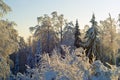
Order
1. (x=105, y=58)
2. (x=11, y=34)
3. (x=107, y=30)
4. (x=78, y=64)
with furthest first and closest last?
(x=107, y=30) → (x=105, y=58) → (x=11, y=34) → (x=78, y=64)

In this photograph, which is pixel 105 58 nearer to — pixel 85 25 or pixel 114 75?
pixel 85 25

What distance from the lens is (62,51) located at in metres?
51.4

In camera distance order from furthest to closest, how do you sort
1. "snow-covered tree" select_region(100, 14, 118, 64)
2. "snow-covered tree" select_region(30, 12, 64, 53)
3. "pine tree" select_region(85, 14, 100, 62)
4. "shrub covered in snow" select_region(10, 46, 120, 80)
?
"snow-covered tree" select_region(30, 12, 64, 53) → "snow-covered tree" select_region(100, 14, 118, 64) → "pine tree" select_region(85, 14, 100, 62) → "shrub covered in snow" select_region(10, 46, 120, 80)

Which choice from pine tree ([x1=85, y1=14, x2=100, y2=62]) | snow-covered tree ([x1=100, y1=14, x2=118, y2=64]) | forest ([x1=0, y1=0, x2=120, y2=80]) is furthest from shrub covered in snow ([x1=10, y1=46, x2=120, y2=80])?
snow-covered tree ([x1=100, y1=14, x2=118, y2=64])

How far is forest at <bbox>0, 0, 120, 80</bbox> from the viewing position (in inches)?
660

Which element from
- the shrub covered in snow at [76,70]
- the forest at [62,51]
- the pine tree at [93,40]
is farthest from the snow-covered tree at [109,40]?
the shrub covered in snow at [76,70]

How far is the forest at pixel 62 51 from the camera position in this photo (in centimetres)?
1675

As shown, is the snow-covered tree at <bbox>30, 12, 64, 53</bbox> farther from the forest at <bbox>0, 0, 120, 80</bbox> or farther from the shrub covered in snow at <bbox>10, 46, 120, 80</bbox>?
the shrub covered in snow at <bbox>10, 46, 120, 80</bbox>

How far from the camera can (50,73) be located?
17.0 metres

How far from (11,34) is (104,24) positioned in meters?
33.7

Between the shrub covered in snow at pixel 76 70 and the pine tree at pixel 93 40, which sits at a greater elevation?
the pine tree at pixel 93 40

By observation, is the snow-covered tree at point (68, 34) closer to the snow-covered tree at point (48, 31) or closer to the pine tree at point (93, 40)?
the snow-covered tree at point (48, 31)

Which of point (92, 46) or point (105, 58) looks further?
point (105, 58)

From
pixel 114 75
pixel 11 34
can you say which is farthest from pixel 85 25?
pixel 114 75
